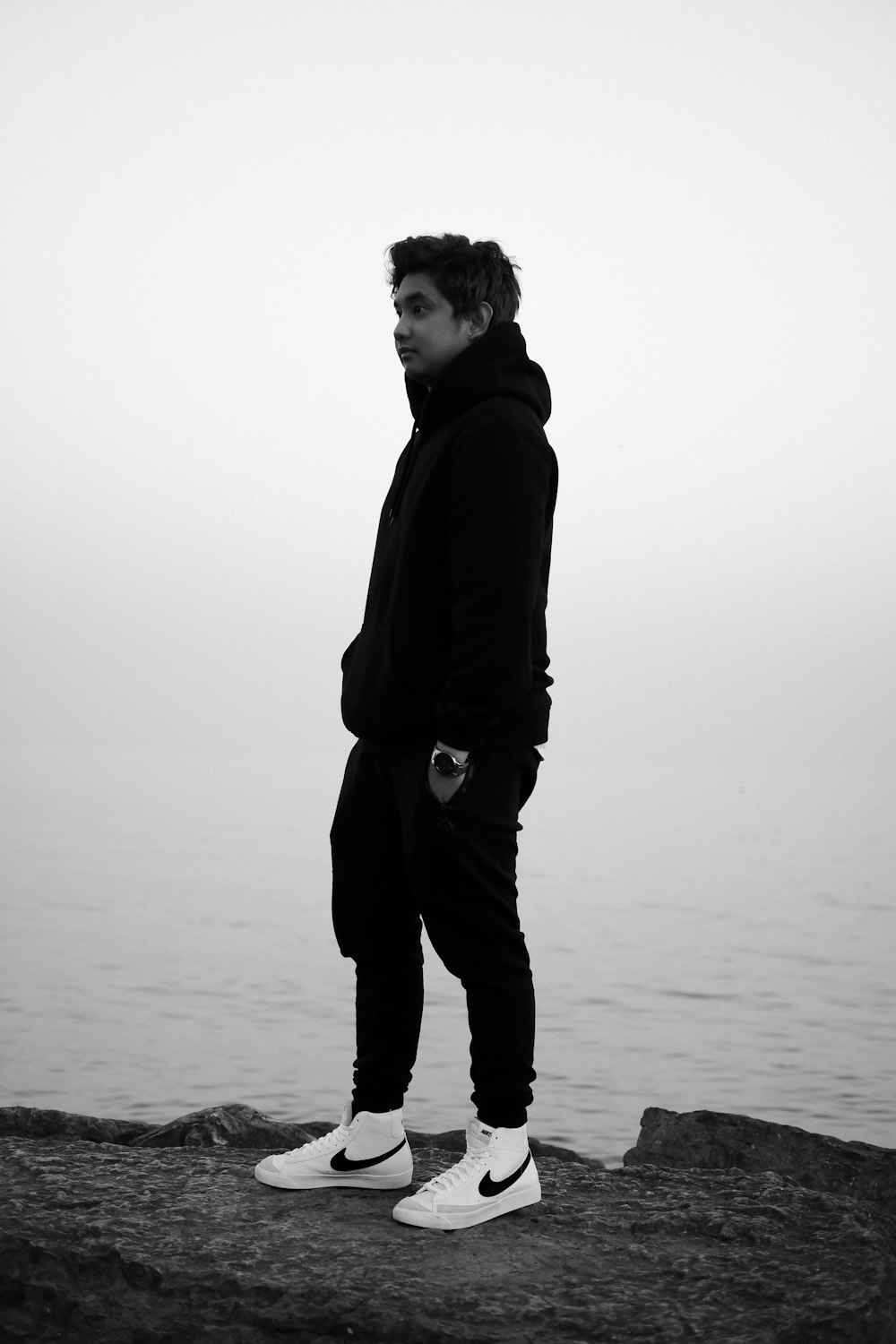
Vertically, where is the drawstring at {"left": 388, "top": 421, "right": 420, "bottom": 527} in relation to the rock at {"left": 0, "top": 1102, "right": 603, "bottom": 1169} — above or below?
above

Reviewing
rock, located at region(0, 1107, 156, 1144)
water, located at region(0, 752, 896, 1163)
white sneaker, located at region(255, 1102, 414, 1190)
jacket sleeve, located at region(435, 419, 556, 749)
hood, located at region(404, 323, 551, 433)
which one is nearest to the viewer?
jacket sleeve, located at region(435, 419, 556, 749)

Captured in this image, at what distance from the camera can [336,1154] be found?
3322mm

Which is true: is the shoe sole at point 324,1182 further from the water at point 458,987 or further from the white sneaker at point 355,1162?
the water at point 458,987

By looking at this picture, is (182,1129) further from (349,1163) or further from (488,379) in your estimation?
(488,379)

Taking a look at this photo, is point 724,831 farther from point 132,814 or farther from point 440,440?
point 440,440

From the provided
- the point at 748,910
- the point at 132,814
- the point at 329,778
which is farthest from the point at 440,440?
the point at 329,778

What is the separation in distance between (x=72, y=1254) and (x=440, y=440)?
6.83 ft

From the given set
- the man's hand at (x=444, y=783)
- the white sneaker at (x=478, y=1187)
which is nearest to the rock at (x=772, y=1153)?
the white sneaker at (x=478, y=1187)

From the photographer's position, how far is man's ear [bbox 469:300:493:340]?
10.6 ft

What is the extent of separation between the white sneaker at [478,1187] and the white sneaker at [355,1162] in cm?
23

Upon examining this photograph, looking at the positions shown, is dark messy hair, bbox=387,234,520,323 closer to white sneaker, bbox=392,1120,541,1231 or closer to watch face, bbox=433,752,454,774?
watch face, bbox=433,752,454,774

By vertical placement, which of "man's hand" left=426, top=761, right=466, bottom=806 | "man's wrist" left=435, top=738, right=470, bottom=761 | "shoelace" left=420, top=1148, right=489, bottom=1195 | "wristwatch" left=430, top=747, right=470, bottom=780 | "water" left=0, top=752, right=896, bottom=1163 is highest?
"man's wrist" left=435, top=738, right=470, bottom=761

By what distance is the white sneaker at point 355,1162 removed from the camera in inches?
130

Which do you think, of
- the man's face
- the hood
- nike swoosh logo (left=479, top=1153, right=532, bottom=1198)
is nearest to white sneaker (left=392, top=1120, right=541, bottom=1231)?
nike swoosh logo (left=479, top=1153, right=532, bottom=1198)
